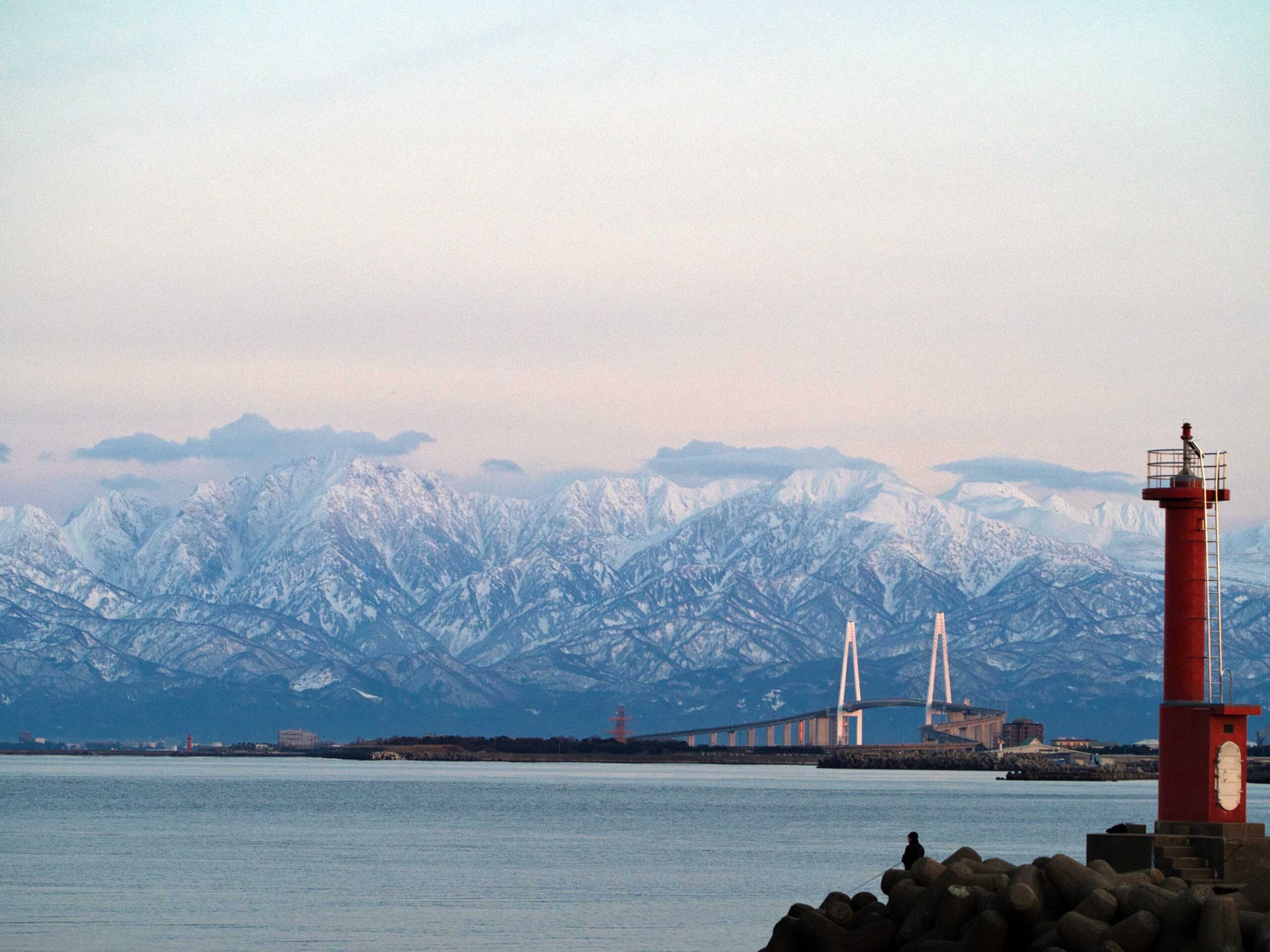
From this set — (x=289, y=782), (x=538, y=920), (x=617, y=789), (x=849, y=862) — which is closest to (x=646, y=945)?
(x=538, y=920)

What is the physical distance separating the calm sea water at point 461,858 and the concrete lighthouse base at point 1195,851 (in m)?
9.14

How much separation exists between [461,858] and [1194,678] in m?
30.4

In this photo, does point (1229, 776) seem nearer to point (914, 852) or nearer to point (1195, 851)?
point (1195, 851)

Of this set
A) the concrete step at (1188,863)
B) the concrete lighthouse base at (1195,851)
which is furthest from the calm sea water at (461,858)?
the concrete step at (1188,863)

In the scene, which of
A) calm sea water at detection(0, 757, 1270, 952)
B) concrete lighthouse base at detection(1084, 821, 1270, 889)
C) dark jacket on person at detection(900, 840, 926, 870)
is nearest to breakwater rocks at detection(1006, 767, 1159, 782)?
calm sea water at detection(0, 757, 1270, 952)

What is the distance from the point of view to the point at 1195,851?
26.8m

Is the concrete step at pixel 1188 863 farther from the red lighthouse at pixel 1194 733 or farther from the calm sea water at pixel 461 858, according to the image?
the calm sea water at pixel 461 858

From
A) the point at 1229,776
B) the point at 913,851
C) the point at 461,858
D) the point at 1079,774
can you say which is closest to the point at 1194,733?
the point at 1229,776

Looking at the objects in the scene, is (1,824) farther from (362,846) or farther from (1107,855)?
(1107,855)

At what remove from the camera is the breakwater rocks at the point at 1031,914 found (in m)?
22.1

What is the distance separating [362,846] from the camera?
58.8 m

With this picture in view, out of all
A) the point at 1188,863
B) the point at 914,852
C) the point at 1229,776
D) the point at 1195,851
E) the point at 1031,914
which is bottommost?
the point at 1031,914

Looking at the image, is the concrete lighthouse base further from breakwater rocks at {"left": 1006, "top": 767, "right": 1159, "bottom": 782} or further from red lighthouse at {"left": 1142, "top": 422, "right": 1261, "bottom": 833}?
breakwater rocks at {"left": 1006, "top": 767, "right": 1159, "bottom": 782}

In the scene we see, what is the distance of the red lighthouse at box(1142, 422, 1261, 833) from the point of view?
2728cm
